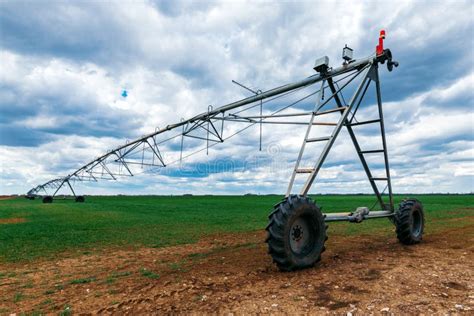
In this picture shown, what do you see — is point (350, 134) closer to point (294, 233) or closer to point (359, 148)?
point (359, 148)

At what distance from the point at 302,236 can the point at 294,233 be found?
32cm

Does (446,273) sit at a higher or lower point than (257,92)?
lower

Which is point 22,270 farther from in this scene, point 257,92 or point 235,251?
point 257,92

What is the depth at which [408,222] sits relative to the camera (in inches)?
418

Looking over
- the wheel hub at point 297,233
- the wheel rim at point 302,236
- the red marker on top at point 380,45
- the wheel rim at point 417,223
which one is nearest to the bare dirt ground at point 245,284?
the wheel rim at point 302,236

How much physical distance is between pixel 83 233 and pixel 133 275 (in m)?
9.93

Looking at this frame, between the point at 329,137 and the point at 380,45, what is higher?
the point at 380,45

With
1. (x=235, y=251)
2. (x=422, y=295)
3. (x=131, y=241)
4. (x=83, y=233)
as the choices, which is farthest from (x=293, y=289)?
(x=83, y=233)

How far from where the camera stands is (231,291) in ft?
19.1

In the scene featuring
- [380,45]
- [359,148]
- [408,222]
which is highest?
[380,45]

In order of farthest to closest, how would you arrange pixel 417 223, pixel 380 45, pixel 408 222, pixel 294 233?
pixel 417 223 → pixel 408 222 → pixel 380 45 → pixel 294 233

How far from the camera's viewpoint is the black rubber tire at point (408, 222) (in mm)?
10648

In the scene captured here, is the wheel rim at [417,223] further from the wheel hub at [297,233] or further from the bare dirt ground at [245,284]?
the wheel hub at [297,233]

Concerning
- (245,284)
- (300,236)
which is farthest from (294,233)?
(245,284)
